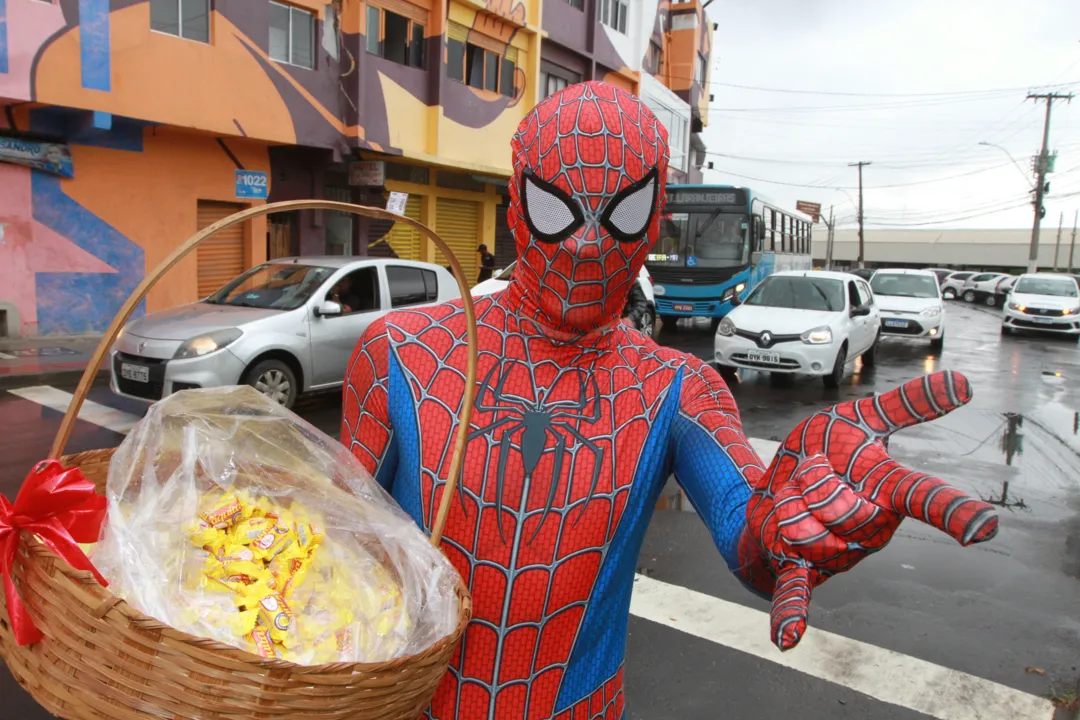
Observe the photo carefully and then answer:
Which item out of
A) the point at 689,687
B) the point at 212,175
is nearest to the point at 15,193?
the point at 212,175

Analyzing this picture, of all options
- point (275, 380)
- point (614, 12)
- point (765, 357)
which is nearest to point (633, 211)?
point (275, 380)

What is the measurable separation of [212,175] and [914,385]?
15.0m

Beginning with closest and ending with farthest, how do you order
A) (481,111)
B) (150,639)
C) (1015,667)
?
1. (150,639)
2. (1015,667)
3. (481,111)

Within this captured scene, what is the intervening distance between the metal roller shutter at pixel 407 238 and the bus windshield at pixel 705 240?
6.15 meters

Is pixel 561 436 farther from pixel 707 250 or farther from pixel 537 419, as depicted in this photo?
pixel 707 250

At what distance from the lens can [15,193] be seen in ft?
38.2

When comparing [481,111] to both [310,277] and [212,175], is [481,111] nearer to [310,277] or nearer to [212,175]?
[212,175]

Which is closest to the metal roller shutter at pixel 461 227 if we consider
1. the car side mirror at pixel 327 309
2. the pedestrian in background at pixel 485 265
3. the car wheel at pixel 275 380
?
the pedestrian in background at pixel 485 265

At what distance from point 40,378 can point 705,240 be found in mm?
12000

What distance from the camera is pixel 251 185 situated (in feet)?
48.2

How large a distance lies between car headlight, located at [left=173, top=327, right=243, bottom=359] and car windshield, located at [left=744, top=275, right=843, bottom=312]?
7.57m

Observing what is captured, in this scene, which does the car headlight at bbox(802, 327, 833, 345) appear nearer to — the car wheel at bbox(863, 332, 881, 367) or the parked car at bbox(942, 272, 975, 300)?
the car wheel at bbox(863, 332, 881, 367)

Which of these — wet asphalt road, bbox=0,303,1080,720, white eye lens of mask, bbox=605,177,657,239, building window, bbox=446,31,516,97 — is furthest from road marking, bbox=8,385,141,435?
building window, bbox=446,31,516,97

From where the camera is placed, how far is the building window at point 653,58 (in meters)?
29.9
